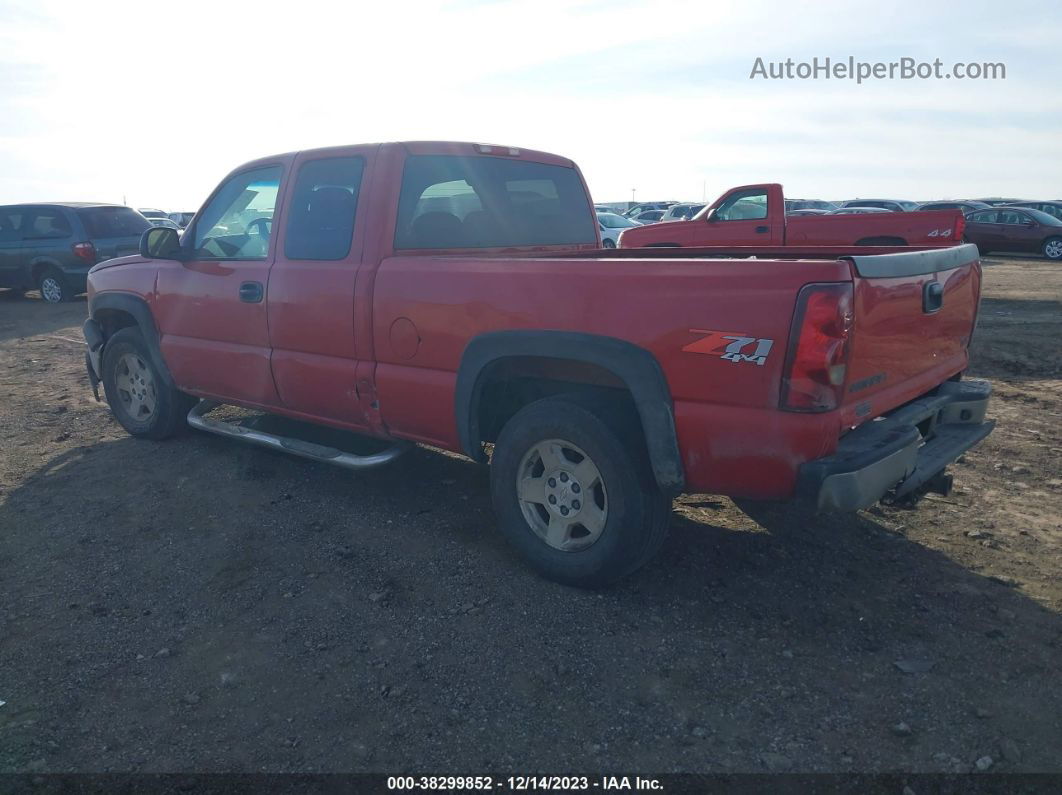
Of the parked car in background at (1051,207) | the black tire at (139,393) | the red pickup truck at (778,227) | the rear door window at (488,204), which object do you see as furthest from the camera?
the parked car in background at (1051,207)

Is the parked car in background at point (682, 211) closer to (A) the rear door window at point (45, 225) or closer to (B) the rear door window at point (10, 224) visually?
(A) the rear door window at point (45, 225)

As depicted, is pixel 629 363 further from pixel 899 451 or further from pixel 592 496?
pixel 899 451

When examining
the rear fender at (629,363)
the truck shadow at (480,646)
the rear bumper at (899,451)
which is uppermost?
the rear fender at (629,363)

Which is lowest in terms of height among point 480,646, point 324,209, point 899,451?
point 480,646

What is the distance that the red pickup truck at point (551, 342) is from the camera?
3088mm

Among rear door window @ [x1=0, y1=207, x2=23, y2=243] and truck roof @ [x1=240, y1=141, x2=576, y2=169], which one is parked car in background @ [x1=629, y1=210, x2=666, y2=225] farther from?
truck roof @ [x1=240, y1=141, x2=576, y2=169]

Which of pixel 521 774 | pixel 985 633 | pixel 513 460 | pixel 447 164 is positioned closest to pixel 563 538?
pixel 513 460

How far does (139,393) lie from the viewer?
20.4ft

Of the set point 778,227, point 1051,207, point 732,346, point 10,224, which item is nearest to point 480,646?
point 732,346

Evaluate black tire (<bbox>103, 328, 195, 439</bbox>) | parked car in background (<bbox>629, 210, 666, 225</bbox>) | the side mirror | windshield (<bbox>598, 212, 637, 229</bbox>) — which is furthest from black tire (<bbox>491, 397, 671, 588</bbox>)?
→ parked car in background (<bbox>629, 210, 666, 225</bbox>)

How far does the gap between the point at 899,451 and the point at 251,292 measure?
3576mm

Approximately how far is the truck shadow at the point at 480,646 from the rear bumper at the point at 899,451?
0.60m

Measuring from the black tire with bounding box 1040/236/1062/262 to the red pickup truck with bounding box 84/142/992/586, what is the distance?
20688 mm

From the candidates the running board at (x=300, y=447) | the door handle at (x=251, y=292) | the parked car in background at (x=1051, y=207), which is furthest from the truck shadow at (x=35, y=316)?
the parked car in background at (x=1051, y=207)
